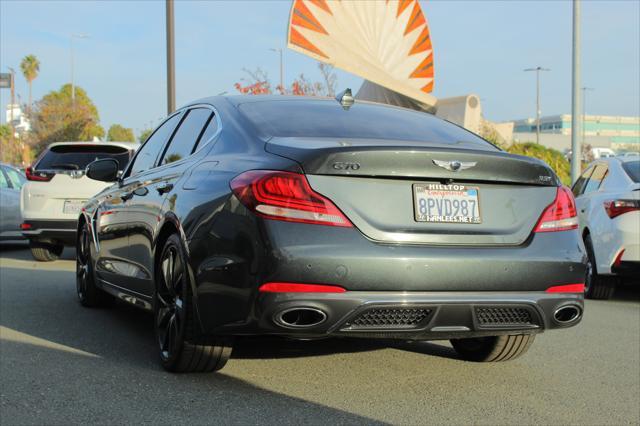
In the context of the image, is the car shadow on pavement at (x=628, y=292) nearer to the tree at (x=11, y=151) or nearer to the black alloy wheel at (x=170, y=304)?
the black alloy wheel at (x=170, y=304)

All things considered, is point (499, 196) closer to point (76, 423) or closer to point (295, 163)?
point (295, 163)

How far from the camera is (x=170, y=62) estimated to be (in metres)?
18.2

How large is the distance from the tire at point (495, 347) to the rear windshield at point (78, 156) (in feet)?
24.8

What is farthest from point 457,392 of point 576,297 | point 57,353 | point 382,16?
point 382,16

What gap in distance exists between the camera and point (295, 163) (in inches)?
166

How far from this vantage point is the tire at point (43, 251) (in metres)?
12.8

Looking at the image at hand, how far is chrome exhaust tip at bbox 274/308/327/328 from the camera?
4.07 meters

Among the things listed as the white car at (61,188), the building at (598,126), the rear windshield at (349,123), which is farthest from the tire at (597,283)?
the building at (598,126)

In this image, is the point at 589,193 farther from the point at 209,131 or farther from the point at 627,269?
the point at 209,131

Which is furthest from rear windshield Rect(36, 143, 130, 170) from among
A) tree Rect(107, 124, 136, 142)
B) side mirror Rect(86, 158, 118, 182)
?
tree Rect(107, 124, 136, 142)

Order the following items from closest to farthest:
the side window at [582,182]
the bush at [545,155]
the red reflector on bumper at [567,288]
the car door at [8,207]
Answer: the red reflector on bumper at [567,288] → the side window at [582,182] → the car door at [8,207] → the bush at [545,155]

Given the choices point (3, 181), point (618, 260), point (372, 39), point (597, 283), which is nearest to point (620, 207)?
point (618, 260)

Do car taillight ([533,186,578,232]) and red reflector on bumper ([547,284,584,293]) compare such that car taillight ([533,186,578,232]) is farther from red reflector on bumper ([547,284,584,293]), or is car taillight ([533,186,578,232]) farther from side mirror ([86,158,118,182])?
side mirror ([86,158,118,182])

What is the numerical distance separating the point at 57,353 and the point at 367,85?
91.8 ft
